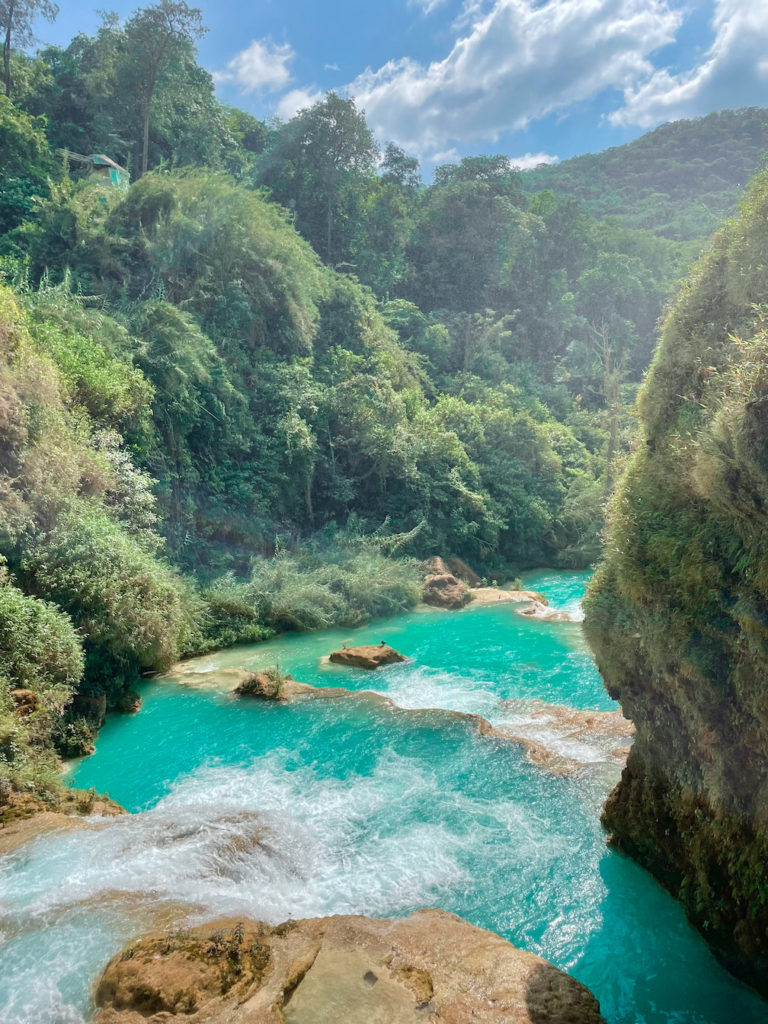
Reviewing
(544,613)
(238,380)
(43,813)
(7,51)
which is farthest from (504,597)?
(7,51)

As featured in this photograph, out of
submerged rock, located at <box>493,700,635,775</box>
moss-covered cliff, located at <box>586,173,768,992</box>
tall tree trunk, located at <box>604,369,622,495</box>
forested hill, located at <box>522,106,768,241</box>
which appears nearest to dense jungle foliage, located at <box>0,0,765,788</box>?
tall tree trunk, located at <box>604,369,622,495</box>

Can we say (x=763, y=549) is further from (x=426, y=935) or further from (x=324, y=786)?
(x=324, y=786)

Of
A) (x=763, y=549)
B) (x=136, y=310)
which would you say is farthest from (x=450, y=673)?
(x=136, y=310)

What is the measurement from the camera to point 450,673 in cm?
1367

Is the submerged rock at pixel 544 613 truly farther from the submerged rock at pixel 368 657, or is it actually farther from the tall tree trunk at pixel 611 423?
the tall tree trunk at pixel 611 423

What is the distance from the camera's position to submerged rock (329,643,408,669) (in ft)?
45.7

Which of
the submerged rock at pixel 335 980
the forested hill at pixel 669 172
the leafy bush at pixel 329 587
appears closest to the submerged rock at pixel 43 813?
the submerged rock at pixel 335 980

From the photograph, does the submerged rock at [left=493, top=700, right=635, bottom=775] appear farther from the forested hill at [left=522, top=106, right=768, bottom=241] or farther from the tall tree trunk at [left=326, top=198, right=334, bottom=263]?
the forested hill at [left=522, top=106, right=768, bottom=241]

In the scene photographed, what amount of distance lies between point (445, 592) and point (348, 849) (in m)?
13.1

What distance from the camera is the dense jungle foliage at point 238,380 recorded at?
12.2 meters

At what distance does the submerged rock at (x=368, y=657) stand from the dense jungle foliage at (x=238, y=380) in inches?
121

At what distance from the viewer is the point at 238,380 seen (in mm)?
22906

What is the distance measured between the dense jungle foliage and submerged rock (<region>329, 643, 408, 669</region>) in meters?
3.09

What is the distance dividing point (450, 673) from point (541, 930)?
7796 mm
